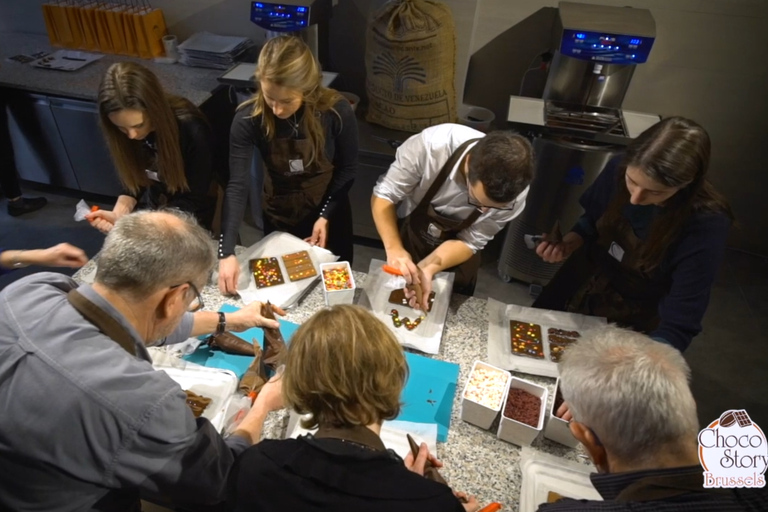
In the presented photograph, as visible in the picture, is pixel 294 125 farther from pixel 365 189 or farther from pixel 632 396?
pixel 632 396

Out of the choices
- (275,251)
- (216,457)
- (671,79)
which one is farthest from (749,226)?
(216,457)

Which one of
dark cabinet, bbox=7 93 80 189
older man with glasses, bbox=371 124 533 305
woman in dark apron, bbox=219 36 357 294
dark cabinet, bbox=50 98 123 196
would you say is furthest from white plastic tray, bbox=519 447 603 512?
dark cabinet, bbox=7 93 80 189

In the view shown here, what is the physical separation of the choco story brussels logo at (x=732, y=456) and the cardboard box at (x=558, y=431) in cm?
40

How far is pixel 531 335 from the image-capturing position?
1943 mm

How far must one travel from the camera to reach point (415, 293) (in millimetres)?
2049

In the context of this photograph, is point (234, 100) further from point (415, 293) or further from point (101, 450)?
point (101, 450)

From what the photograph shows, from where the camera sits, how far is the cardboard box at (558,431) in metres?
1.51

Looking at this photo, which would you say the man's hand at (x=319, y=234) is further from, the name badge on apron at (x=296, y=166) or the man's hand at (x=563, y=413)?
the man's hand at (x=563, y=413)

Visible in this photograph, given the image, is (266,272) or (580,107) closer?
(266,272)

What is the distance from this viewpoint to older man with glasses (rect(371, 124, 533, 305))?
2.10 m

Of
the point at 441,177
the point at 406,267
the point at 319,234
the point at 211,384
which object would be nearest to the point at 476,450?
the point at 406,267

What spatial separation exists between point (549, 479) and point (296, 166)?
70.3 inches

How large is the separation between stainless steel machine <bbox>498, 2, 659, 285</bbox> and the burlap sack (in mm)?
522

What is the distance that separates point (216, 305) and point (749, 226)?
4.40 m
